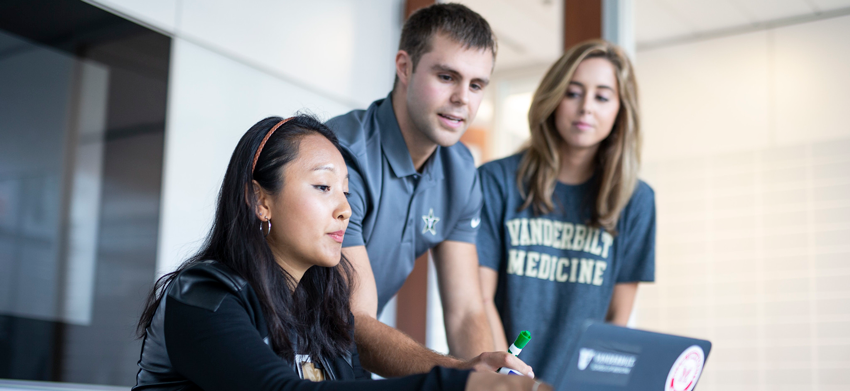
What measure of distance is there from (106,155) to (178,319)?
1.70 meters

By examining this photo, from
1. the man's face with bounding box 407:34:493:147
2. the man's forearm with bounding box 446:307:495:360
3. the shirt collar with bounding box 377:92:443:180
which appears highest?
the man's face with bounding box 407:34:493:147

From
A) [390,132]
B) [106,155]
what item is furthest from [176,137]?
[390,132]

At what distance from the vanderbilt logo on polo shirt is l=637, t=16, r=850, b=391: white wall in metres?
1.16

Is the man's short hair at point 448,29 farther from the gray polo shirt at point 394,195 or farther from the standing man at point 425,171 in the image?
the gray polo shirt at point 394,195

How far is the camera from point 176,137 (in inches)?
104

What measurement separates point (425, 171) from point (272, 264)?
2.35 feet

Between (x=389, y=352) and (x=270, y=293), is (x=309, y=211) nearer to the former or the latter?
(x=270, y=293)

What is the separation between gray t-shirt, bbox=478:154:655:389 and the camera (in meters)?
2.00

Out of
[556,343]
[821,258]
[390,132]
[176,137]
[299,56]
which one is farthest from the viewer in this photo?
[299,56]

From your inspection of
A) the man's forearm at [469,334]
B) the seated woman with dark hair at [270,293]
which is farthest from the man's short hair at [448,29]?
the man's forearm at [469,334]

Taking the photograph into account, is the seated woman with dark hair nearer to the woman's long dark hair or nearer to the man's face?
the woman's long dark hair

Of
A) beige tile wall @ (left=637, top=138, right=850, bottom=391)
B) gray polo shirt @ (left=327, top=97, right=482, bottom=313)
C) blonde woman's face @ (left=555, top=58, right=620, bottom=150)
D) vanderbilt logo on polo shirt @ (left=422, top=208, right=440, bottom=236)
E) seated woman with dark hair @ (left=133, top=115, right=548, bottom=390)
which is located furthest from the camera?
beige tile wall @ (left=637, top=138, right=850, bottom=391)

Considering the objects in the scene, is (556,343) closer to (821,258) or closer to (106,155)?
(821,258)

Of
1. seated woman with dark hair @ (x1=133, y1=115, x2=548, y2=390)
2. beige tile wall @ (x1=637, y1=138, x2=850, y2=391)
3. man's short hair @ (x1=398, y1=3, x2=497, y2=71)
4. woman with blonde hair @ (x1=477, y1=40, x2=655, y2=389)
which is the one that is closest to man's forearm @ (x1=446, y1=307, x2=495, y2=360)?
woman with blonde hair @ (x1=477, y1=40, x2=655, y2=389)
